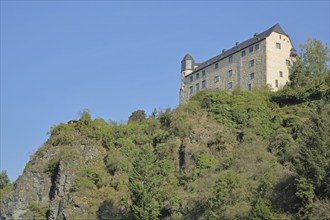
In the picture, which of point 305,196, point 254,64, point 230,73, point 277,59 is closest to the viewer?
point 305,196

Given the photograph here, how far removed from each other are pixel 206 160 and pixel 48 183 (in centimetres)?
1678

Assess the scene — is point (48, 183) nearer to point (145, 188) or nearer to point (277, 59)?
point (145, 188)

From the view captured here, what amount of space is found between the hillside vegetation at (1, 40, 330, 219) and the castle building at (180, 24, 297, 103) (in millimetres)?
2859

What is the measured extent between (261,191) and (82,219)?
A: 65.7ft

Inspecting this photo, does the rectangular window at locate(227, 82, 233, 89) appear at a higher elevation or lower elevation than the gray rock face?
higher

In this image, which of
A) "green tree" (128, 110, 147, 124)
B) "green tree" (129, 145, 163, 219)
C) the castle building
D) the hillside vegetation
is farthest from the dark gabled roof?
"green tree" (129, 145, 163, 219)

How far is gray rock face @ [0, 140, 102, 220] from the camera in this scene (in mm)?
58906

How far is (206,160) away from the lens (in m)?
55.8

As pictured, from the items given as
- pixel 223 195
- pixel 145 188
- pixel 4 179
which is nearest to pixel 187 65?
pixel 4 179

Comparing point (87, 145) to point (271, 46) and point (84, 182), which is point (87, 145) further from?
point (271, 46)

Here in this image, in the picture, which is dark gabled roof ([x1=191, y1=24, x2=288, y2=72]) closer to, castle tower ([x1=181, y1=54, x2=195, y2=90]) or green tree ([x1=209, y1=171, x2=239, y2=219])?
castle tower ([x1=181, y1=54, x2=195, y2=90])

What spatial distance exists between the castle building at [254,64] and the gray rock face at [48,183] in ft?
68.9

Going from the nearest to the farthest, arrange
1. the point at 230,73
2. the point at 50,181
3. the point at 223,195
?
the point at 223,195 → the point at 50,181 → the point at 230,73

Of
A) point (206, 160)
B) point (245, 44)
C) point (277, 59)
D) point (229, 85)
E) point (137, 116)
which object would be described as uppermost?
point (245, 44)
